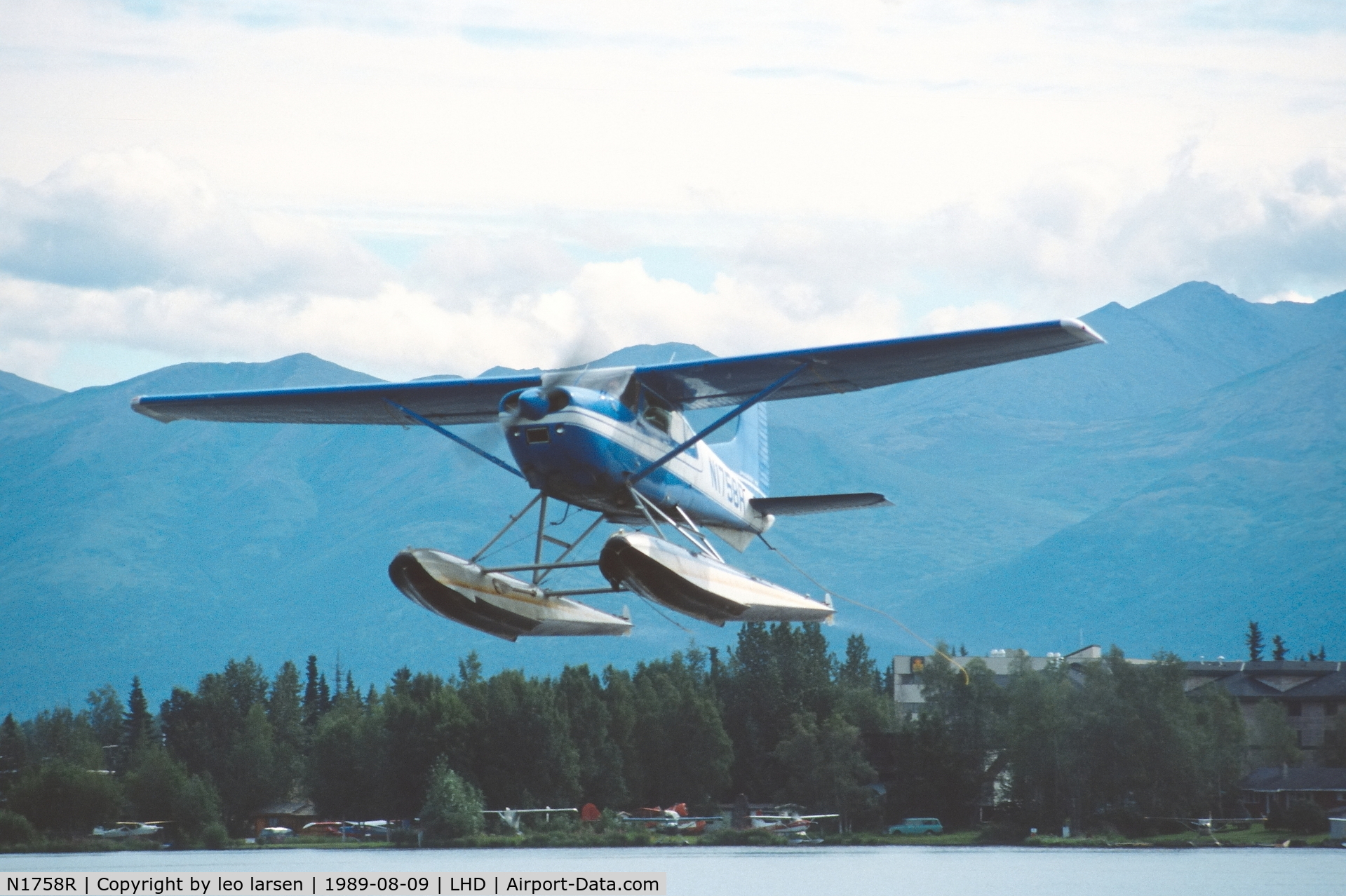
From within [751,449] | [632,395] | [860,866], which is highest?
[751,449]

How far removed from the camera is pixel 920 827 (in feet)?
254

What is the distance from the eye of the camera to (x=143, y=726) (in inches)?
4368

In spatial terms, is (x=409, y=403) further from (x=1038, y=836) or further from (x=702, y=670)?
(x=702, y=670)

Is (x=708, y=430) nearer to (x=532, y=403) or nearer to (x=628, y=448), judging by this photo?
(x=628, y=448)

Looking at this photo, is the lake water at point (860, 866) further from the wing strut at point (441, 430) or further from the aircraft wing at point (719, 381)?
the wing strut at point (441, 430)

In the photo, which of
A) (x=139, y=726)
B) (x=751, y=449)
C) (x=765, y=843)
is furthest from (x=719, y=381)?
(x=139, y=726)

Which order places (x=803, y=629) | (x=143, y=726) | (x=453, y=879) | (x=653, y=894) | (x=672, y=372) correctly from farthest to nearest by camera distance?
(x=143, y=726) < (x=803, y=629) < (x=453, y=879) < (x=653, y=894) < (x=672, y=372)

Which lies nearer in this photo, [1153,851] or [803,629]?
[1153,851]

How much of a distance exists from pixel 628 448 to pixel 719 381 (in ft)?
7.13

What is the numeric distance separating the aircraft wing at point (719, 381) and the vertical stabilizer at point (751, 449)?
146 inches

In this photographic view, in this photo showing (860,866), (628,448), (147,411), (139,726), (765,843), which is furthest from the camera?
(139,726)

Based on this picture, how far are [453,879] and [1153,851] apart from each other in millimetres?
33799

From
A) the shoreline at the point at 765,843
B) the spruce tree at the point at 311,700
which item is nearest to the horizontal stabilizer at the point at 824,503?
the shoreline at the point at 765,843

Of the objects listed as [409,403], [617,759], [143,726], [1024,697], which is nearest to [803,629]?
[617,759]
